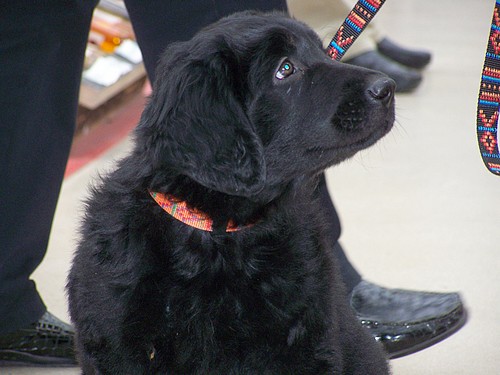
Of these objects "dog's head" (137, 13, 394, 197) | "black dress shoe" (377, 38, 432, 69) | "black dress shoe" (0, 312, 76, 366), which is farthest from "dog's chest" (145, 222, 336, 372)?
"black dress shoe" (377, 38, 432, 69)

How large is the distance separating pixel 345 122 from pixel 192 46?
0.31 meters

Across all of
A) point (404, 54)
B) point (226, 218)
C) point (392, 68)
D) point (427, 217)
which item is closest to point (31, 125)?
point (226, 218)

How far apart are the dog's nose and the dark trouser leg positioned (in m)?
0.79

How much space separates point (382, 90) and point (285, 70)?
18 centimetres

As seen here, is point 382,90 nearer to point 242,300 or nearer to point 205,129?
point 205,129

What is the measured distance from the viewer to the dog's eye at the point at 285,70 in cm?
143

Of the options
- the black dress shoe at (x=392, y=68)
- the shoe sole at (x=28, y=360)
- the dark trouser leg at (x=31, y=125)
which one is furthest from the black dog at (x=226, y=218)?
the black dress shoe at (x=392, y=68)

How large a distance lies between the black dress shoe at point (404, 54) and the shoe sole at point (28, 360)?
111 inches

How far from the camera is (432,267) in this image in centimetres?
252

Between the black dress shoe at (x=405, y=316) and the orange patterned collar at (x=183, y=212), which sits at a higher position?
the orange patterned collar at (x=183, y=212)

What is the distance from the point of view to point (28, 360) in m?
2.04

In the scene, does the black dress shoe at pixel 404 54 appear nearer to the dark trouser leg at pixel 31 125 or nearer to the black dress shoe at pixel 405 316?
the black dress shoe at pixel 405 316

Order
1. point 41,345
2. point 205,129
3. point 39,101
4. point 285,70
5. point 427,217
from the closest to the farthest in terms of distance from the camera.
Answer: point 205,129 → point 285,70 → point 39,101 → point 41,345 → point 427,217

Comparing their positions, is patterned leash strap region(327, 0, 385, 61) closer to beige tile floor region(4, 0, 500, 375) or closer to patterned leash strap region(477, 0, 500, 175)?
patterned leash strap region(477, 0, 500, 175)
